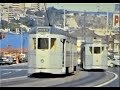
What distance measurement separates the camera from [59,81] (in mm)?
22484

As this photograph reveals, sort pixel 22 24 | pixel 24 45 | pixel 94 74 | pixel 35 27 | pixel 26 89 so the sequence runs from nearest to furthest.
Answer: pixel 26 89 < pixel 22 24 < pixel 35 27 < pixel 24 45 < pixel 94 74

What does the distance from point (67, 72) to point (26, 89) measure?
681cm

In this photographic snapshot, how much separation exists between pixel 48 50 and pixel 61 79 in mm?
1574

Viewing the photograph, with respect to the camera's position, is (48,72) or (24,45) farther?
(24,45)

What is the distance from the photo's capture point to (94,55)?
28.0 meters

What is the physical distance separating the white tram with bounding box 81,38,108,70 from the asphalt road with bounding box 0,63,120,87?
0.36m

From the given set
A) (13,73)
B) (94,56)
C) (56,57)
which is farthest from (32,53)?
(94,56)

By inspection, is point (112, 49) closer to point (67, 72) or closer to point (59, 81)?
point (67, 72)

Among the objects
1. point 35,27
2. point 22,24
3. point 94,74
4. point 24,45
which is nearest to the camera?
point 22,24

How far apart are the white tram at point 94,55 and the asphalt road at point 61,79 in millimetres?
355

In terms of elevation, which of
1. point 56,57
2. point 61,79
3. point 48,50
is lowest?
point 61,79

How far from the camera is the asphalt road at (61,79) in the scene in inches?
815

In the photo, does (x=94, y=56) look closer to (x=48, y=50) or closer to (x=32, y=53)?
(x=48, y=50)

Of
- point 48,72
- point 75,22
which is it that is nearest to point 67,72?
point 48,72
